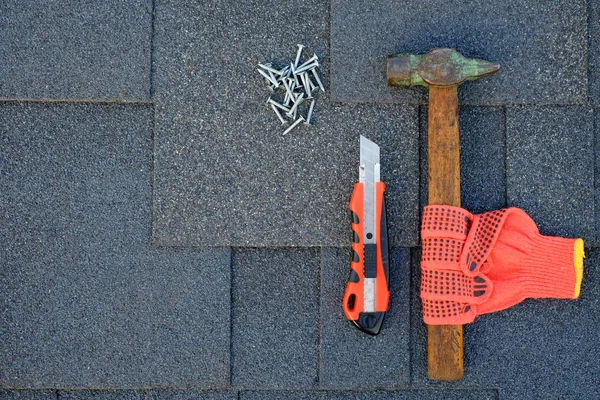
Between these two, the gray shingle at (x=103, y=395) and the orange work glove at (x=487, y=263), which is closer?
the orange work glove at (x=487, y=263)

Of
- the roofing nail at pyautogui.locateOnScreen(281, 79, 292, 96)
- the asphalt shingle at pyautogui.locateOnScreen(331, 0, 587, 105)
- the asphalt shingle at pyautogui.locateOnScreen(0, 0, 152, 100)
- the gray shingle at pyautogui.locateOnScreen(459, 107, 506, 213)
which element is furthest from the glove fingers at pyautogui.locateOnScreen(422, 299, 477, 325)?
the asphalt shingle at pyautogui.locateOnScreen(0, 0, 152, 100)

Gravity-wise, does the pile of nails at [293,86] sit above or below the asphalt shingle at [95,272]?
above

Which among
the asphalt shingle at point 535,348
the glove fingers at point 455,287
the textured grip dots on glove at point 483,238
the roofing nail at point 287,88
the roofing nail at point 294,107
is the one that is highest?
the roofing nail at point 287,88

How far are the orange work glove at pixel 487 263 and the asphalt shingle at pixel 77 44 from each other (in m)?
1.03

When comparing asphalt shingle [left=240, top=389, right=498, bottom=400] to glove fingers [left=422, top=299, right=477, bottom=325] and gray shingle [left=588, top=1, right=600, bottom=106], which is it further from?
gray shingle [left=588, top=1, right=600, bottom=106]

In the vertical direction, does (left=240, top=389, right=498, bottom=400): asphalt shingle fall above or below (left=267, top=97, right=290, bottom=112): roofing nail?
below

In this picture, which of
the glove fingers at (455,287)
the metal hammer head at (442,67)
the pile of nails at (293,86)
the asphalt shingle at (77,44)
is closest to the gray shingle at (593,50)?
the metal hammer head at (442,67)

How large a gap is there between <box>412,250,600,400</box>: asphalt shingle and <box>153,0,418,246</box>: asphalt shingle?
39 centimetres

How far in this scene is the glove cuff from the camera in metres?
1.66

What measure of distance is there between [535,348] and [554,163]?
1.97ft

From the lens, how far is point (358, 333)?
1.78 m

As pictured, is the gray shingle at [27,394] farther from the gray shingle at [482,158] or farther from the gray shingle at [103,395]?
the gray shingle at [482,158]

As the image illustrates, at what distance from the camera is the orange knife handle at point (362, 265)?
1673 millimetres

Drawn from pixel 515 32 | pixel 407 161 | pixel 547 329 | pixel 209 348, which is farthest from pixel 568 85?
pixel 209 348
